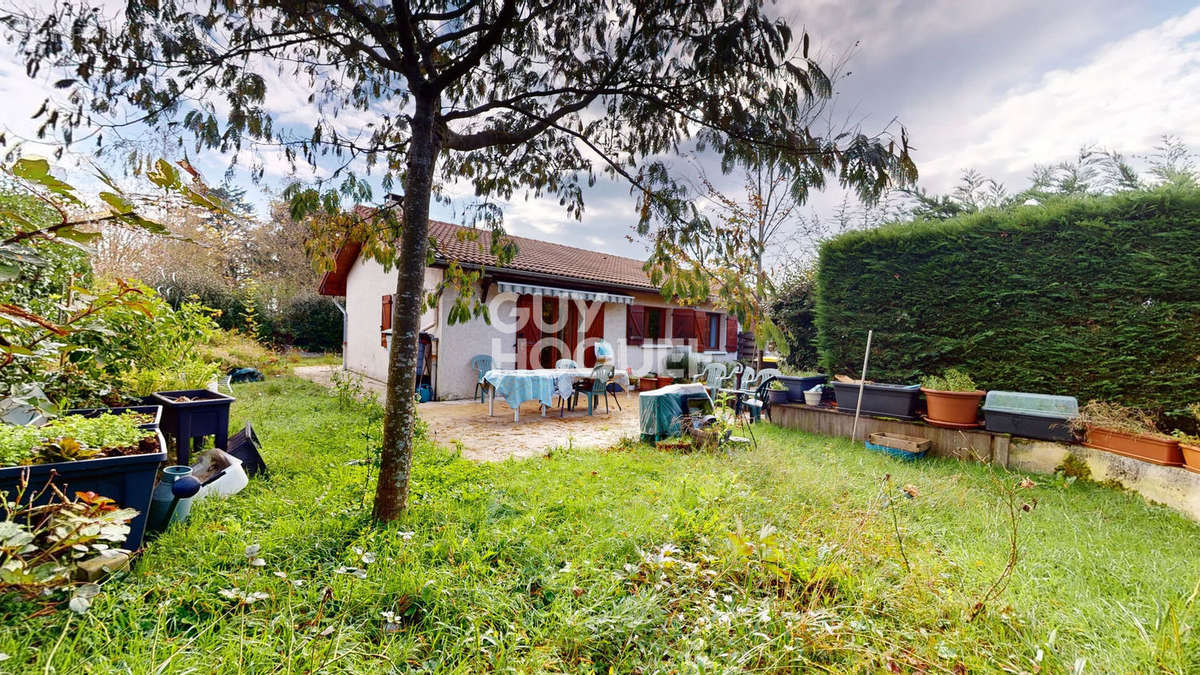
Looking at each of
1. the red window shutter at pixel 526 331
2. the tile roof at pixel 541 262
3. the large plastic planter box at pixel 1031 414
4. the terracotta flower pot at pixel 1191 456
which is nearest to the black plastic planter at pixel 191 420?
the tile roof at pixel 541 262

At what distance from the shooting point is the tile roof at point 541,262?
11.7 metres

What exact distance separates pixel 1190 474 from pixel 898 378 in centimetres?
322

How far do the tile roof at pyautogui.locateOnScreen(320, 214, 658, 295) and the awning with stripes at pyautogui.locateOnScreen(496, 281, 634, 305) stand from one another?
0.59 meters

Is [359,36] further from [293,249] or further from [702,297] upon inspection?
[293,249]

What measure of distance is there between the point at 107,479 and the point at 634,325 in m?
12.2

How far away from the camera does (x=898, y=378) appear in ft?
24.2

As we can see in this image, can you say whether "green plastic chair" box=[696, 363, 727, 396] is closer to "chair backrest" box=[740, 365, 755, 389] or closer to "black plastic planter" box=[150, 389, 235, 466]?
"chair backrest" box=[740, 365, 755, 389]

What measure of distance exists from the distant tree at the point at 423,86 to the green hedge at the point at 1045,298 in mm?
5048

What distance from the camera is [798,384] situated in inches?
325

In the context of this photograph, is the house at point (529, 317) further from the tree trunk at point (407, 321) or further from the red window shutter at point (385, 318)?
the tree trunk at point (407, 321)

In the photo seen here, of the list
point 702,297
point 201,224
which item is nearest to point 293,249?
point 201,224

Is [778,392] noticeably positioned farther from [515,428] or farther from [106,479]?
[106,479]

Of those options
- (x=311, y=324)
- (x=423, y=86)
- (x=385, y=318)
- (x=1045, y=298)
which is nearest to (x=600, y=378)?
(x=385, y=318)

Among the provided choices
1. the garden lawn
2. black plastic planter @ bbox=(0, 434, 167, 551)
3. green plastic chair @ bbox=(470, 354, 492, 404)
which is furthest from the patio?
black plastic planter @ bbox=(0, 434, 167, 551)
